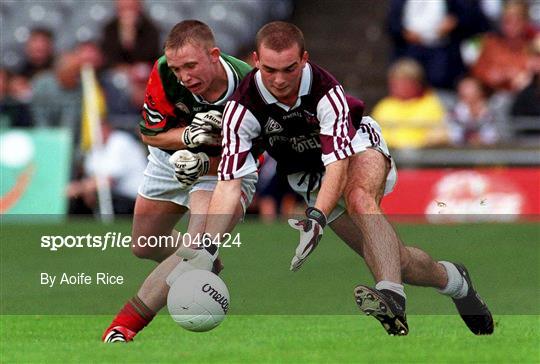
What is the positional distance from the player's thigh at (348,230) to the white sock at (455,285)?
54cm

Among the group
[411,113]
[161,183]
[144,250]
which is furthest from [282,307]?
[411,113]

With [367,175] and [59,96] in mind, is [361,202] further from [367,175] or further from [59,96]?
[59,96]

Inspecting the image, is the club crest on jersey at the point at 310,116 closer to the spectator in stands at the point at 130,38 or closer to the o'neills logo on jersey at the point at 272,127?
the o'neills logo on jersey at the point at 272,127

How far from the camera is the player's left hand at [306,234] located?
8.09 m

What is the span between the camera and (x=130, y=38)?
1855cm

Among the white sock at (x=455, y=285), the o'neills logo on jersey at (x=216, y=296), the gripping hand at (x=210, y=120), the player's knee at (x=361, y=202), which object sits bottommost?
the white sock at (x=455, y=285)

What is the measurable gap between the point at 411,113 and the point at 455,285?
7.78 meters

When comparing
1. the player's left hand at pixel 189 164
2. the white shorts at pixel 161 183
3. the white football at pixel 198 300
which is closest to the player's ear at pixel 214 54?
the player's left hand at pixel 189 164

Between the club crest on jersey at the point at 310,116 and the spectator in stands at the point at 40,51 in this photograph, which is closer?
the club crest on jersey at the point at 310,116

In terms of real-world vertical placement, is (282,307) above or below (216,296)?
below

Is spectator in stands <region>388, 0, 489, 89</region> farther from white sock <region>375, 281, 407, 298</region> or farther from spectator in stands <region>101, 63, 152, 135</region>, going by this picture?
white sock <region>375, 281, 407, 298</region>

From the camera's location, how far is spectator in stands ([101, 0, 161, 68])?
18.4 meters

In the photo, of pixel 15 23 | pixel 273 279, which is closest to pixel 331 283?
pixel 273 279

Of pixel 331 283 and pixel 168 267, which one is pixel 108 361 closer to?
pixel 168 267
